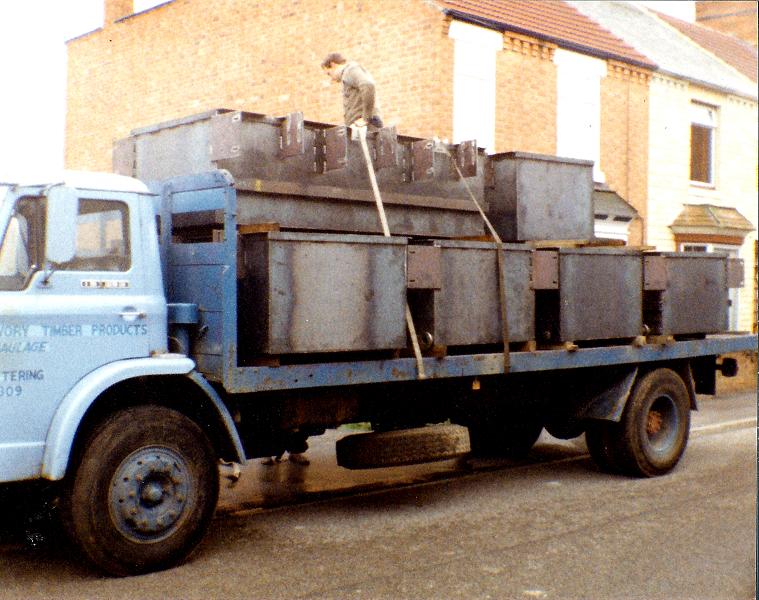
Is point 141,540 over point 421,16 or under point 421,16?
under

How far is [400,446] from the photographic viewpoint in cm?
703

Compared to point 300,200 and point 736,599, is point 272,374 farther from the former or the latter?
point 736,599

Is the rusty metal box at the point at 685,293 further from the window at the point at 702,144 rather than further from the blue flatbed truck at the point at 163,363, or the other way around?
the window at the point at 702,144

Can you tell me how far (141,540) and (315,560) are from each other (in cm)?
110

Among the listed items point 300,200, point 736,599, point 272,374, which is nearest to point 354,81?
point 300,200

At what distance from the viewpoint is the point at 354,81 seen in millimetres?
8922

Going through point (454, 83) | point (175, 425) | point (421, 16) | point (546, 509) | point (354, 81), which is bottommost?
point (546, 509)

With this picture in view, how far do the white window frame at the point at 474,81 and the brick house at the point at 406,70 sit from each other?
24 mm

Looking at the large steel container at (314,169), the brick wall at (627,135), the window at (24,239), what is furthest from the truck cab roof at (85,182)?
the brick wall at (627,135)

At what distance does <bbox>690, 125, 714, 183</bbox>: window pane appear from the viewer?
2045 centimetres

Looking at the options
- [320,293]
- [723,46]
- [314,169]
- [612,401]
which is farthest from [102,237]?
[723,46]

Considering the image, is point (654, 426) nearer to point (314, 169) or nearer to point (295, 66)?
point (314, 169)

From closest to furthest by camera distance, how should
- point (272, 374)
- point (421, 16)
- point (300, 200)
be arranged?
point (272, 374), point (300, 200), point (421, 16)

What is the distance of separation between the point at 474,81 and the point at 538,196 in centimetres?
657
